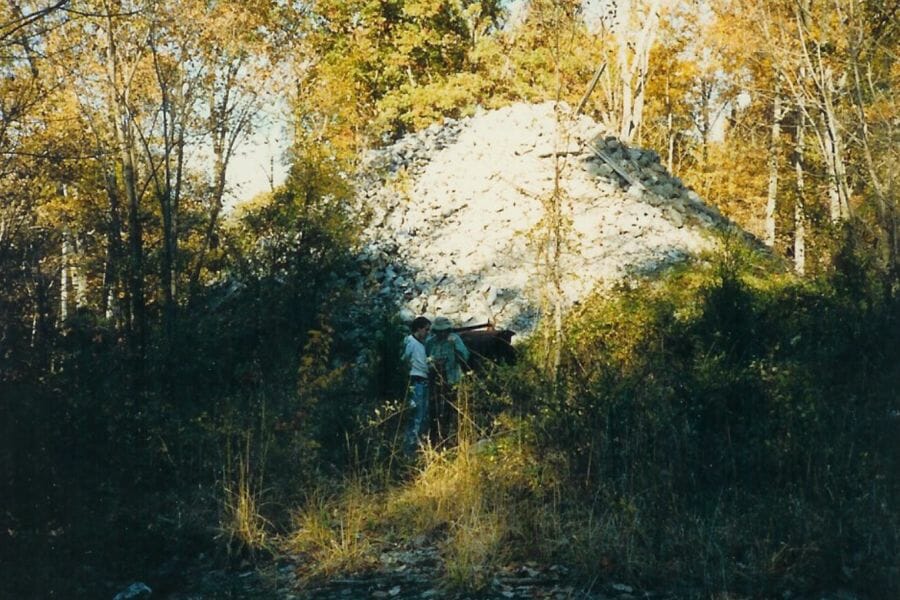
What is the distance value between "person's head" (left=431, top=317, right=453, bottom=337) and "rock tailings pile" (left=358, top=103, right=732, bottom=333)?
972 mm

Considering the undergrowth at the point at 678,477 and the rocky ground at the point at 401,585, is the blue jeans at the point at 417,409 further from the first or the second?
the rocky ground at the point at 401,585

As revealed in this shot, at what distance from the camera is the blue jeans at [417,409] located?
9.59 meters

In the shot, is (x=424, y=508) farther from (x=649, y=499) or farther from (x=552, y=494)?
(x=649, y=499)

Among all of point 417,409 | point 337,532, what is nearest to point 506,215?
point 417,409

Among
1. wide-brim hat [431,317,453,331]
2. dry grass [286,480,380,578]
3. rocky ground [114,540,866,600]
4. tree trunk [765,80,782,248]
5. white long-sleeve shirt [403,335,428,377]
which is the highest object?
tree trunk [765,80,782,248]

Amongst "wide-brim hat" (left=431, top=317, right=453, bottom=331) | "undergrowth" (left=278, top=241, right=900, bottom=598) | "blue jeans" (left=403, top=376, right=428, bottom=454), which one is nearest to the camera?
"undergrowth" (left=278, top=241, right=900, bottom=598)

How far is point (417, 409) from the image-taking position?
10.2 m

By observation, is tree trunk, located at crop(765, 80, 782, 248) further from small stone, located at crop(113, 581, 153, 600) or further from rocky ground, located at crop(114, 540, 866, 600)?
small stone, located at crop(113, 581, 153, 600)

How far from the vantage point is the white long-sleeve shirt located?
10508 mm

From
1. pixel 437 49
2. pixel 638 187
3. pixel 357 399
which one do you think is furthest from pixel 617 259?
pixel 437 49

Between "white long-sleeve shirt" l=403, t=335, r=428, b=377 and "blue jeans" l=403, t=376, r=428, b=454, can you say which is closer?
"blue jeans" l=403, t=376, r=428, b=454

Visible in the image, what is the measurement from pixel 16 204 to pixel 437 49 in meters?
25.0

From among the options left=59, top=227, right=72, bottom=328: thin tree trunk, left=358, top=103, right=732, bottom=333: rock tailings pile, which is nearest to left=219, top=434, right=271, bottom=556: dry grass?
left=59, top=227, right=72, bottom=328: thin tree trunk

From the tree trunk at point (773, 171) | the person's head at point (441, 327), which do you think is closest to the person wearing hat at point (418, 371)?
the person's head at point (441, 327)
